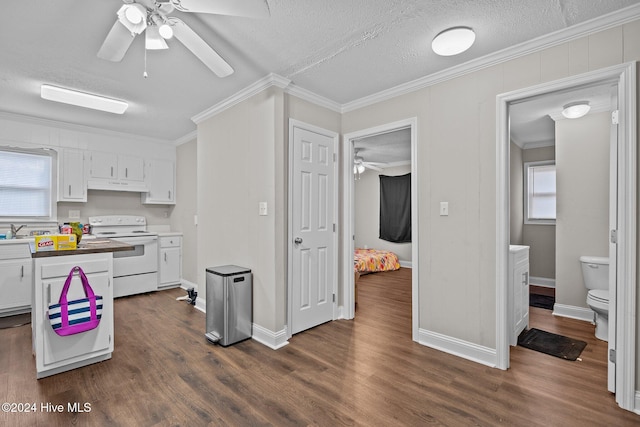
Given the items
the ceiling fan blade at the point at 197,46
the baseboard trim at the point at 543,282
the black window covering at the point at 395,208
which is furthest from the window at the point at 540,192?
the ceiling fan blade at the point at 197,46

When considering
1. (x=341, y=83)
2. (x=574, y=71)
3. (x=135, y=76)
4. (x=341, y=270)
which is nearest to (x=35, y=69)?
(x=135, y=76)

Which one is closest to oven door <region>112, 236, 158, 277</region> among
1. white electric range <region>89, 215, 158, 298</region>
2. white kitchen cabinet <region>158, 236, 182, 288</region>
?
white electric range <region>89, 215, 158, 298</region>

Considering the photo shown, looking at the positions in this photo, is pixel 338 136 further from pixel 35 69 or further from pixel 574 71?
pixel 35 69

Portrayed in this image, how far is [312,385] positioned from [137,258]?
3.64 meters

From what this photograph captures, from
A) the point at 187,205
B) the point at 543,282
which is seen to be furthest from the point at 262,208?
the point at 543,282

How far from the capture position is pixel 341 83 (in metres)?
3.00

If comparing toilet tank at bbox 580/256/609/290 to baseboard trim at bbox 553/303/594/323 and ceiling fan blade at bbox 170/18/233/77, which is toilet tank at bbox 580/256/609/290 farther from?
ceiling fan blade at bbox 170/18/233/77

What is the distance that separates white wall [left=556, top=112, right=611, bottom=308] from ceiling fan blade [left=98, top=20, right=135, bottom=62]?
179 inches

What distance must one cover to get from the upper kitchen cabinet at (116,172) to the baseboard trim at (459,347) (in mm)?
4703

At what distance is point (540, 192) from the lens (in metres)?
5.37

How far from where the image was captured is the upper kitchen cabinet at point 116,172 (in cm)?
460

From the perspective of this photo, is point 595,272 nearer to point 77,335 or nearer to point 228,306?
point 228,306

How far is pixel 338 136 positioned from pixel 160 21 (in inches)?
81.8

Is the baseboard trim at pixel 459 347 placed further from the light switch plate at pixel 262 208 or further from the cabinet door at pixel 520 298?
the light switch plate at pixel 262 208
